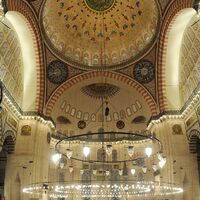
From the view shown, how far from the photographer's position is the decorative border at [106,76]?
719 inches

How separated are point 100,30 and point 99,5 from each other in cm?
170

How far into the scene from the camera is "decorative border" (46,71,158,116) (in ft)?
59.9

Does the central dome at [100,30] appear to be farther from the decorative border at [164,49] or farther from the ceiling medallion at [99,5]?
the decorative border at [164,49]

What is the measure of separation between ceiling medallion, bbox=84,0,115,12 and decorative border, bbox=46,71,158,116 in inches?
147

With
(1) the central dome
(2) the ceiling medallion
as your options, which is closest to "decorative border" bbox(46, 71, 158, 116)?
(1) the central dome

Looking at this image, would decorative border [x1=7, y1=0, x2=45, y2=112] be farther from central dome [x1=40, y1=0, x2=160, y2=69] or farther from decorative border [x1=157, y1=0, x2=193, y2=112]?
decorative border [x1=157, y1=0, x2=193, y2=112]

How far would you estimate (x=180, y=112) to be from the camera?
17.0m

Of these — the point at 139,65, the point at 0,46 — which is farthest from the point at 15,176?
the point at 139,65

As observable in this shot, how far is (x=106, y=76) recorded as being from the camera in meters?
19.3

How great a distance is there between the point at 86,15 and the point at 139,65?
4.38 metres

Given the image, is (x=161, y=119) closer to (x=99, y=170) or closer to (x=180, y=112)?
(x=180, y=112)

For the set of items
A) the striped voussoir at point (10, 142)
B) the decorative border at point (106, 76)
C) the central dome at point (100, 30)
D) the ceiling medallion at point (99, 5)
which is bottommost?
the striped voussoir at point (10, 142)

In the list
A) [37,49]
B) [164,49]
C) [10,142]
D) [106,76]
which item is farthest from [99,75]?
[10,142]

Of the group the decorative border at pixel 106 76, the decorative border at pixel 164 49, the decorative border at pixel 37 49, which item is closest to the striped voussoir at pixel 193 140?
the decorative border at pixel 164 49
